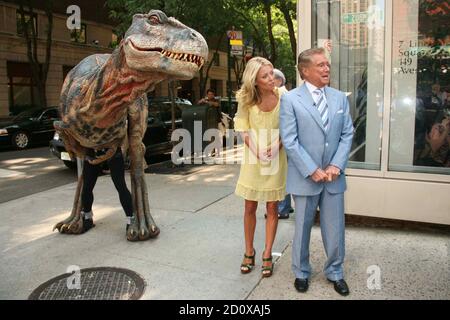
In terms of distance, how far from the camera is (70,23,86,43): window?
79.1ft

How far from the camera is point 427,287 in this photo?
12.0 ft

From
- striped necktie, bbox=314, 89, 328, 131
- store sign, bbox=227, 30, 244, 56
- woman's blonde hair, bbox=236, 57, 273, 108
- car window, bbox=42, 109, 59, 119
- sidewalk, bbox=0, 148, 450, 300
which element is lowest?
sidewalk, bbox=0, 148, 450, 300

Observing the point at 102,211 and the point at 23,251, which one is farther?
the point at 102,211

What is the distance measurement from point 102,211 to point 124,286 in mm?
2647

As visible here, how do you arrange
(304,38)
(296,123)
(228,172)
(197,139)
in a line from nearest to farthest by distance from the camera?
1. (296,123)
2. (304,38)
3. (228,172)
4. (197,139)

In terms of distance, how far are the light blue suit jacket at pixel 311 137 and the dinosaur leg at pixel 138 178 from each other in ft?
6.44

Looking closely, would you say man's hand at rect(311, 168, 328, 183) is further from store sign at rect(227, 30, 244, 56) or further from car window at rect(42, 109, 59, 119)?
car window at rect(42, 109, 59, 119)

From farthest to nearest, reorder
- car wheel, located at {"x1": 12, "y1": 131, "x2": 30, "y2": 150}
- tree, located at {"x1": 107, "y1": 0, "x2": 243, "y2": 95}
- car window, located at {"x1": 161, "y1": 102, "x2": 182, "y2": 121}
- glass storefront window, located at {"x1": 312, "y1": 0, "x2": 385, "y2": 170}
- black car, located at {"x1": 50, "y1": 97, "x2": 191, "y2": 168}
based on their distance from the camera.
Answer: car wheel, located at {"x1": 12, "y1": 131, "x2": 30, "y2": 150} < car window, located at {"x1": 161, "y1": 102, "x2": 182, "y2": 121} < black car, located at {"x1": 50, "y1": 97, "x2": 191, "y2": 168} < tree, located at {"x1": 107, "y1": 0, "x2": 243, "y2": 95} < glass storefront window, located at {"x1": 312, "y1": 0, "x2": 385, "y2": 170}

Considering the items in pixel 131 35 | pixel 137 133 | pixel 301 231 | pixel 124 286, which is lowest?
pixel 124 286

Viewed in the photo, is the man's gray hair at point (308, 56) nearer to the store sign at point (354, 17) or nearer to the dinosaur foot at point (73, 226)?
the store sign at point (354, 17)

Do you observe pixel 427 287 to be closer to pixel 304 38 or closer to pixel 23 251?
pixel 304 38

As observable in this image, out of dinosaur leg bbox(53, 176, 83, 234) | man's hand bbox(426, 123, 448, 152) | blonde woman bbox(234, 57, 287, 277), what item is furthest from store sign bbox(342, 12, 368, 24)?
dinosaur leg bbox(53, 176, 83, 234)

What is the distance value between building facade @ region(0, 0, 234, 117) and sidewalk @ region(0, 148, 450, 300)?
1542cm

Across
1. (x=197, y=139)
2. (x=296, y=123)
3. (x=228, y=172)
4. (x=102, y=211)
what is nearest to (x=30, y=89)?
(x=197, y=139)
